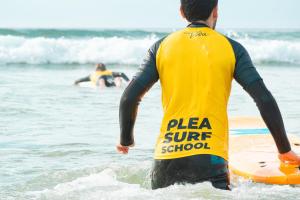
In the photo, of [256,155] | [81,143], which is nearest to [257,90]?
[256,155]

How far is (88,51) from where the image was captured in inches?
1253

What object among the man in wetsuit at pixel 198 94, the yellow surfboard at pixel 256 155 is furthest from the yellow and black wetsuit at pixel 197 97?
A: the yellow surfboard at pixel 256 155

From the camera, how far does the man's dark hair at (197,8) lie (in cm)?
377

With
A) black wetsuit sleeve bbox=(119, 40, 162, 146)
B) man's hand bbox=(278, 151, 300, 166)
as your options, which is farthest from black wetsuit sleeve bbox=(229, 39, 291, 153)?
black wetsuit sleeve bbox=(119, 40, 162, 146)

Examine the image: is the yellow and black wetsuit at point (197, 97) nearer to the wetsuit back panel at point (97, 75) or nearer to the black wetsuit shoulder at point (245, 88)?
the black wetsuit shoulder at point (245, 88)

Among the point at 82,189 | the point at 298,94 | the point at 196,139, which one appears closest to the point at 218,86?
the point at 196,139

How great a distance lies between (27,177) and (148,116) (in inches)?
190

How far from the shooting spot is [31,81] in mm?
19109

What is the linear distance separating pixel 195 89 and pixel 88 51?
28336 millimetres

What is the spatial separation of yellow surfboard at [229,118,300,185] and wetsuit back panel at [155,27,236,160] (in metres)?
1.77

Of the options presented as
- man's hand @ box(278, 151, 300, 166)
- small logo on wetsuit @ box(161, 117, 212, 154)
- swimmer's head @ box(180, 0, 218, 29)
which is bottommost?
man's hand @ box(278, 151, 300, 166)

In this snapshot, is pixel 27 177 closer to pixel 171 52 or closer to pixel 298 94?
pixel 171 52

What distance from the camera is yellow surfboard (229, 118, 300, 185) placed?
17.9 ft

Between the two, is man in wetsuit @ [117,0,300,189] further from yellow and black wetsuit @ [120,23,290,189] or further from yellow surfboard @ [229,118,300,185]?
yellow surfboard @ [229,118,300,185]
